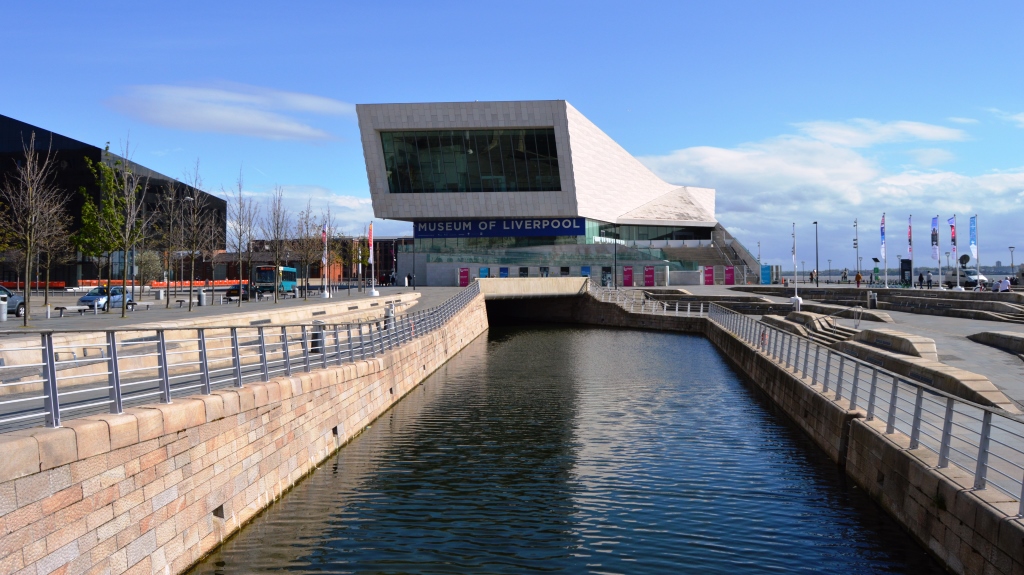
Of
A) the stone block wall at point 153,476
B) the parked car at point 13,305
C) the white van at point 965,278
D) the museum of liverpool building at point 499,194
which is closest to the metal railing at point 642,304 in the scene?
the museum of liverpool building at point 499,194

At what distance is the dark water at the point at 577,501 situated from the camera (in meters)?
11.1

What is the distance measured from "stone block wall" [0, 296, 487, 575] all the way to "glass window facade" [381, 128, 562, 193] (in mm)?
66353

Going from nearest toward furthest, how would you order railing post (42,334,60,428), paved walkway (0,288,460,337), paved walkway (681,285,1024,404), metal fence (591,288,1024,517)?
1. railing post (42,334,60,428)
2. metal fence (591,288,1024,517)
3. paved walkway (681,285,1024,404)
4. paved walkway (0,288,460,337)

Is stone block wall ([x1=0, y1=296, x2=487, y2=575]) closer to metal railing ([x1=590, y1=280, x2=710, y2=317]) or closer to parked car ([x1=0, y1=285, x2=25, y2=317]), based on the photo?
parked car ([x1=0, y1=285, x2=25, y2=317])

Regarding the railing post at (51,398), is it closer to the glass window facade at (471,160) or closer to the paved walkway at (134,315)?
the paved walkway at (134,315)

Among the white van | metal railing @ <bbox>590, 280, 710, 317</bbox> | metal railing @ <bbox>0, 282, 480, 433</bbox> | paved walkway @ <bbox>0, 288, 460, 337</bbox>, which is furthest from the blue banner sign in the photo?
metal railing @ <bbox>0, 282, 480, 433</bbox>

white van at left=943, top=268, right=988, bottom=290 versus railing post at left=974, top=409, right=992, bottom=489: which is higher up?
white van at left=943, top=268, right=988, bottom=290

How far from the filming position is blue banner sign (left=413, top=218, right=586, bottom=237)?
86.2 meters

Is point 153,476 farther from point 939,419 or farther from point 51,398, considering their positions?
point 939,419

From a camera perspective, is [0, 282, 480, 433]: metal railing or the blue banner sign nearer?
[0, 282, 480, 433]: metal railing

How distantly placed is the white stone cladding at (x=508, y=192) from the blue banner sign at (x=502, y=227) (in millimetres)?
1832

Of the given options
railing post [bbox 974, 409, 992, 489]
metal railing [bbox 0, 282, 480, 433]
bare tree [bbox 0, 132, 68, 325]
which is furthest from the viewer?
bare tree [bbox 0, 132, 68, 325]

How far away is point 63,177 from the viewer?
82250 mm

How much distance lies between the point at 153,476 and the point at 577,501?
22.2ft
